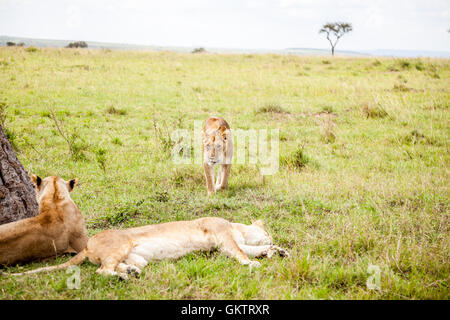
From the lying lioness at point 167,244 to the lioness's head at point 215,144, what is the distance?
205cm

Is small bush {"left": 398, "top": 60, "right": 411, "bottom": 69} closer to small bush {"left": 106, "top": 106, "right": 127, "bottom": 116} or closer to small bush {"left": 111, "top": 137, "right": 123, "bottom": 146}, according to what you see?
small bush {"left": 106, "top": 106, "right": 127, "bottom": 116}

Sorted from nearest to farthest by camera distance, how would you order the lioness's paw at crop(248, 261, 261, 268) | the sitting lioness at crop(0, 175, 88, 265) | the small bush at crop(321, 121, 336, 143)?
the sitting lioness at crop(0, 175, 88, 265) < the lioness's paw at crop(248, 261, 261, 268) < the small bush at crop(321, 121, 336, 143)

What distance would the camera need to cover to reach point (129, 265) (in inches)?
151

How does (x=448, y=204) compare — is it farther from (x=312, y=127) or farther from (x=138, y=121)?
(x=138, y=121)

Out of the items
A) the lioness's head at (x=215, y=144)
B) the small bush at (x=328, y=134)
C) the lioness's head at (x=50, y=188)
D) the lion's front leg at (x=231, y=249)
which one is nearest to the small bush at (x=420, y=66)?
the small bush at (x=328, y=134)

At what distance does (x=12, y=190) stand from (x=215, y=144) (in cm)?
312

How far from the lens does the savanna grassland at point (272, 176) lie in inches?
146

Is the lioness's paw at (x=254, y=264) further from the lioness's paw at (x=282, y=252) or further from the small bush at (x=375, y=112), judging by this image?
the small bush at (x=375, y=112)

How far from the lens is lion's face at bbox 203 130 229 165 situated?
655 cm

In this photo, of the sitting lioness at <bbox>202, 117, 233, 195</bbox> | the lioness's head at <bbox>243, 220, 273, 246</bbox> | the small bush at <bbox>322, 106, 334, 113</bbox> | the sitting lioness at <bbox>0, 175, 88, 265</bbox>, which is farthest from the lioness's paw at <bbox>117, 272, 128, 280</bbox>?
the small bush at <bbox>322, 106, 334, 113</bbox>

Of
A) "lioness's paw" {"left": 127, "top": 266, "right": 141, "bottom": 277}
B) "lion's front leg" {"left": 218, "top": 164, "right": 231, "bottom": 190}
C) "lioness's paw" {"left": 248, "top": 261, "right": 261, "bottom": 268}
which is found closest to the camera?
"lioness's paw" {"left": 127, "top": 266, "right": 141, "bottom": 277}

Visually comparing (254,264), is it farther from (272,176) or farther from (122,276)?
(272,176)
